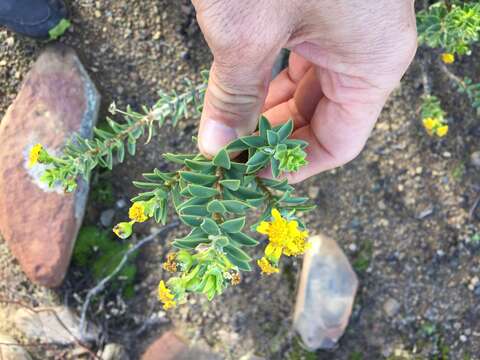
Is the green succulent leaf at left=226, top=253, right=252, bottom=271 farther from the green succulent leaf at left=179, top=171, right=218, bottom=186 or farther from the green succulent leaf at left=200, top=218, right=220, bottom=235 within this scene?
the green succulent leaf at left=179, top=171, right=218, bottom=186

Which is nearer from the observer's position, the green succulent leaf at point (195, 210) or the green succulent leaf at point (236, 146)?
the green succulent leaf at point (195, 210)

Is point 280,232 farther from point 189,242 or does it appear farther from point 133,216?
point 133,216

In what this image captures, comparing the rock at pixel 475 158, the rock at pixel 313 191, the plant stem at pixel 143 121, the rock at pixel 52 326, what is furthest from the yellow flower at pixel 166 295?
the rock at pixel 475 158

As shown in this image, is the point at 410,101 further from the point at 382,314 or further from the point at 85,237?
the point at 85,237

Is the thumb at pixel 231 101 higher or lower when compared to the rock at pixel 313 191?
higher

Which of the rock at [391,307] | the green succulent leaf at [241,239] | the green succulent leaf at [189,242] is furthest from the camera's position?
the rock at [391,307]

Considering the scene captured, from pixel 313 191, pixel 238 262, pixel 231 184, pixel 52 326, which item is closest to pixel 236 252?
pixel 238 262

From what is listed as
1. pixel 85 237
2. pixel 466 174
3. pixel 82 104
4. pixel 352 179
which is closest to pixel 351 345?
pixel 352 179

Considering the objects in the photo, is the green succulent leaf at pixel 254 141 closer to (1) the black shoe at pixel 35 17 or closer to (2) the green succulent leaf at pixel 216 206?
(2) the green succulent leaf at pixel 216 206
